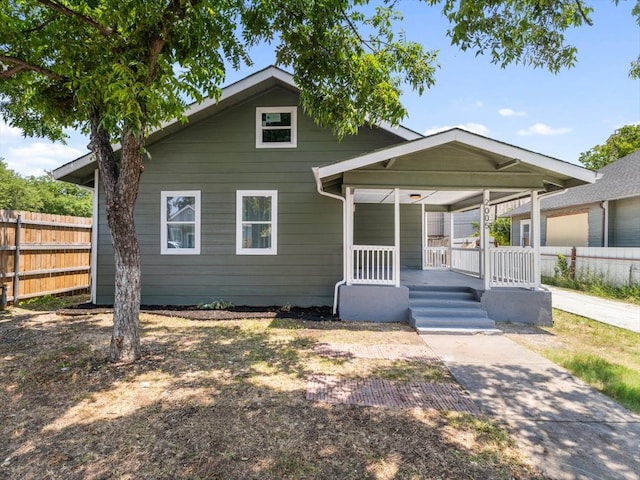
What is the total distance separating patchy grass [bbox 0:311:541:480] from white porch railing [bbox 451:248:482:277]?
5.53 meters

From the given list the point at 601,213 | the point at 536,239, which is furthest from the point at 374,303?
the point at 601,213

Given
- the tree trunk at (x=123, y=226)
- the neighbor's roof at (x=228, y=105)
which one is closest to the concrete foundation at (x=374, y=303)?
the neighbor's roof at (x=228, y=105)

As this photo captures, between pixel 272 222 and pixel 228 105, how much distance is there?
9.41 feet

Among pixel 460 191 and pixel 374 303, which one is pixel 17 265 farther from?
pixel 460 191

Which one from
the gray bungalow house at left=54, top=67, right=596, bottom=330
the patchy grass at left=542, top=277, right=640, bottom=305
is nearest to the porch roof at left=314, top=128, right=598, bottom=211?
the gray bungalow house at left=54, top=67, right=596, bottom=330

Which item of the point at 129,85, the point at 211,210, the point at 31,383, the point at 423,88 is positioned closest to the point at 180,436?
the point at 31,383

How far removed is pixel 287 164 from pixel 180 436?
621 cm

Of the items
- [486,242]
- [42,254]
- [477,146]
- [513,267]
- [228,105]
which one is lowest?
[513,267]

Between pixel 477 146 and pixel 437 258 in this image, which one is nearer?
pixel 477 146

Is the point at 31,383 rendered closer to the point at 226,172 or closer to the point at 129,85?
the point at 129,85

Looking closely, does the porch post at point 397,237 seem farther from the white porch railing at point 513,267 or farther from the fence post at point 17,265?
the fence post at point 17,265

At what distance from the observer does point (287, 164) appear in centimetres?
798

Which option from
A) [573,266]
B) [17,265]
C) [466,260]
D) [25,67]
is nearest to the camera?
[25,67]

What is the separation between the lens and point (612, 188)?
41.3ft
